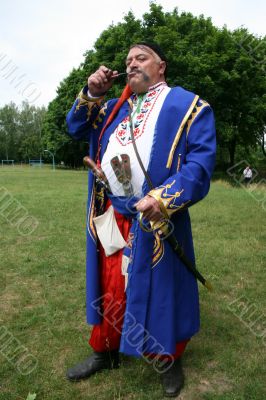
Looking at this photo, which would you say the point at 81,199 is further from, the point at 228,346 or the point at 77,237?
the point at 228,346

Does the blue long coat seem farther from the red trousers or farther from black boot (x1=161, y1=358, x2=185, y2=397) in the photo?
black boot (x1=161, y1=358, x2=185, y2=397)

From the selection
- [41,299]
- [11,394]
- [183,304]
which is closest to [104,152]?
[183,304]

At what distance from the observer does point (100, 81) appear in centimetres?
246

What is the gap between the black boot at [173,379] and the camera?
8.68 feet

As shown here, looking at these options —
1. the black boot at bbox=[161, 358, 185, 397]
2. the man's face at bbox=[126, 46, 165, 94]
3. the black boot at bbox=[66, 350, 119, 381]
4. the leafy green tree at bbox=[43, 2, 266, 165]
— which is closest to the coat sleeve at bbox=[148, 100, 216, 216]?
the man's face at bbox=[126, 46, 165, 94]

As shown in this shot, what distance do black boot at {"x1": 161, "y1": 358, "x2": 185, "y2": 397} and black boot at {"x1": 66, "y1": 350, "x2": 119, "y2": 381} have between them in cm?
41

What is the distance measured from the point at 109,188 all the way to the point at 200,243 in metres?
4.16

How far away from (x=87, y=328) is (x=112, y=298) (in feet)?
3.44

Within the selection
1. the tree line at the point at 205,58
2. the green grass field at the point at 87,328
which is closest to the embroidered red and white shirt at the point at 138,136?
the green grass field at the point at 87,328

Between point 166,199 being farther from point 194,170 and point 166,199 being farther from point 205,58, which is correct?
point 205,58

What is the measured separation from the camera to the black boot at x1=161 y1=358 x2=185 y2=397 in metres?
2.64

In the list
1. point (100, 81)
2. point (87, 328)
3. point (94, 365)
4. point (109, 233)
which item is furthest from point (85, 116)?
point (87, 328)

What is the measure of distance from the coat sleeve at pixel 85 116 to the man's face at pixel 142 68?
26 centimetres

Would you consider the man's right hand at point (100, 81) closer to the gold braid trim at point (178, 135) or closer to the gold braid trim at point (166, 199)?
the gold braid trim at point (178, 135)
